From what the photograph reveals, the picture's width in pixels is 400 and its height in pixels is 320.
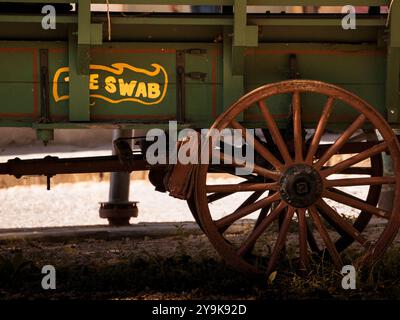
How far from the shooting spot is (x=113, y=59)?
267 inches

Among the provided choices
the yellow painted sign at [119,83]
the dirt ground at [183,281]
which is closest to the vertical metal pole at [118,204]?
the dirt ground at [183,281]

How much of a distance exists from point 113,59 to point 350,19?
1581 mm

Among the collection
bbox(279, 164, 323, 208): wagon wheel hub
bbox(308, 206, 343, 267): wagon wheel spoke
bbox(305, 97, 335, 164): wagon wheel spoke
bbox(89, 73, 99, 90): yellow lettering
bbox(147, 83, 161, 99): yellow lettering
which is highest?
bbox(89, 73, 99, 90): yellow lettering

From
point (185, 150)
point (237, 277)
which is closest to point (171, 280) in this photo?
point (237, 277)

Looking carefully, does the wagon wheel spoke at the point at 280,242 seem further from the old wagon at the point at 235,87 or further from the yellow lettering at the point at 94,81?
the yellow lettering at the point at 94,81

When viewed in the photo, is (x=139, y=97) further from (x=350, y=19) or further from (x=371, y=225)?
(x=371, y=225)

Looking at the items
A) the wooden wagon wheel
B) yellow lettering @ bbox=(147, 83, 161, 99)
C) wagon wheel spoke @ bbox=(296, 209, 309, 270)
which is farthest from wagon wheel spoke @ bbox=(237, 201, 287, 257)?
yellow lettering @ bbox=(147, 83, 161, 99)

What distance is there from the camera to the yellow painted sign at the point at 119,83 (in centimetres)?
678

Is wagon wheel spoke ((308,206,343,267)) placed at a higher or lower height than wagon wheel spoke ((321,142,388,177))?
lower

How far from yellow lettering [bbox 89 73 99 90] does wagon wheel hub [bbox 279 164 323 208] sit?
1373mm

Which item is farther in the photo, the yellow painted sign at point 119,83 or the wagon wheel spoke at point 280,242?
the yellow painted sign at point 119,83

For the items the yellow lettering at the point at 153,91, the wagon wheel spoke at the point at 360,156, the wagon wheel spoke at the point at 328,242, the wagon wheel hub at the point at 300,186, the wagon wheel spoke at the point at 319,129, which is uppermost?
the yellow lettering at the point at 153,91

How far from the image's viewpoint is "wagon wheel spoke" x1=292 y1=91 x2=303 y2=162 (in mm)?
6590

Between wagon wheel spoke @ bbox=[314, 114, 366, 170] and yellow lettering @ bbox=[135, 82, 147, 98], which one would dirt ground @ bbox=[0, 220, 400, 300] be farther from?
yellow lettering @ bbox=[135, 82, 147, 98]
